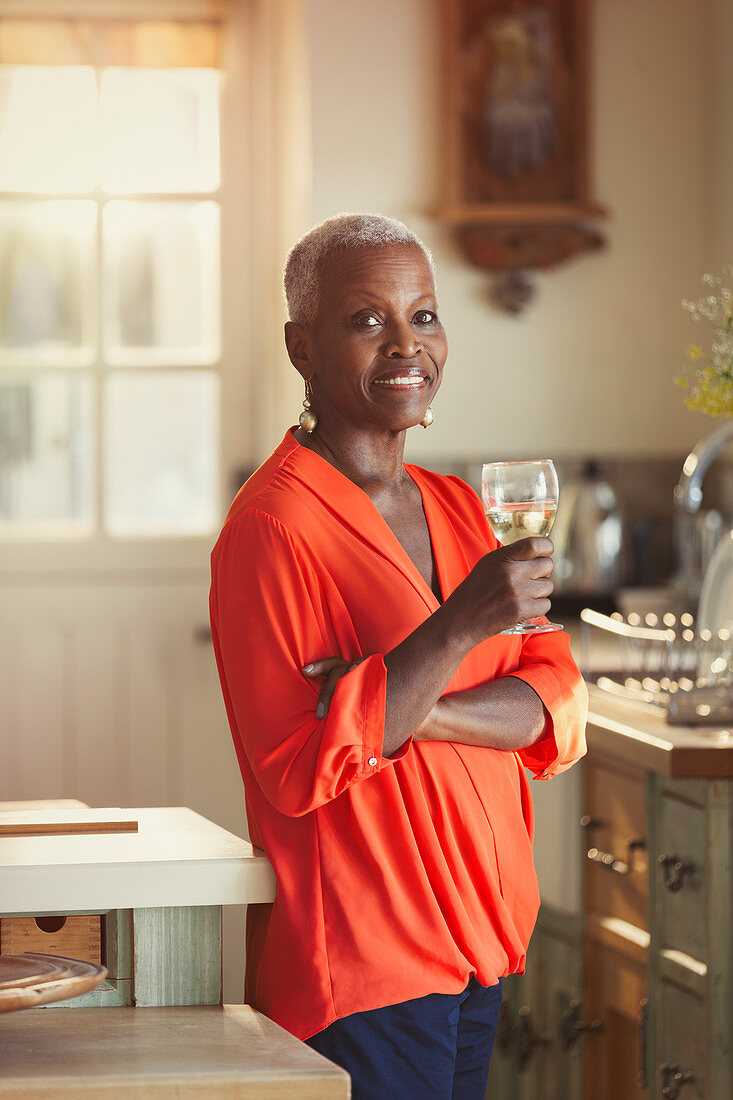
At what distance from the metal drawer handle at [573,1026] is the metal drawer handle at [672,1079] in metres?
0.26

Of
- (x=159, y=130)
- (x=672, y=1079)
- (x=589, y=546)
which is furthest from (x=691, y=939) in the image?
(x=159, y=130)

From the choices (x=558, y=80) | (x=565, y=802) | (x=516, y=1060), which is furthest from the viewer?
(x=558, y=80)

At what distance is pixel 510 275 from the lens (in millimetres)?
3350

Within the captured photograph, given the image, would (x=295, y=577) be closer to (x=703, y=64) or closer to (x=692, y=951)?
(x=692, y=951)

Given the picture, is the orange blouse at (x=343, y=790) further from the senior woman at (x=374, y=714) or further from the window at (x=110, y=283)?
the window at (x=110, y=283)

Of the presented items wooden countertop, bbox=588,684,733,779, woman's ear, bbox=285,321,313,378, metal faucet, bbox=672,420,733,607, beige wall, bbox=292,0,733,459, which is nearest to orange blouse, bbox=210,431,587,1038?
woman's ear, bbox=285,321,313,378

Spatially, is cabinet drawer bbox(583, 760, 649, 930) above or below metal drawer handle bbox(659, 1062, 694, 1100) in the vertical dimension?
above

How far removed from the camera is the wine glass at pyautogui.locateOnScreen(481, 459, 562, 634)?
1253 mm

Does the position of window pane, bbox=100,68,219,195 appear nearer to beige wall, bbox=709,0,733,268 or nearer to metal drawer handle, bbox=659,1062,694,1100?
beige wall, bbox=709,0,733,268

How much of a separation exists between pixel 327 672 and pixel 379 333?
1.07 ft

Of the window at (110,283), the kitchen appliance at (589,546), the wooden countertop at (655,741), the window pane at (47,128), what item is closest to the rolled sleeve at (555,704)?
the wooden countertop at (655,741)

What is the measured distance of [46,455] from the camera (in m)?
3.49

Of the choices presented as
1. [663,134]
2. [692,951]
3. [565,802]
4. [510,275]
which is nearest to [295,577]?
[692,951]

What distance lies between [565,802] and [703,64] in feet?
6.38
